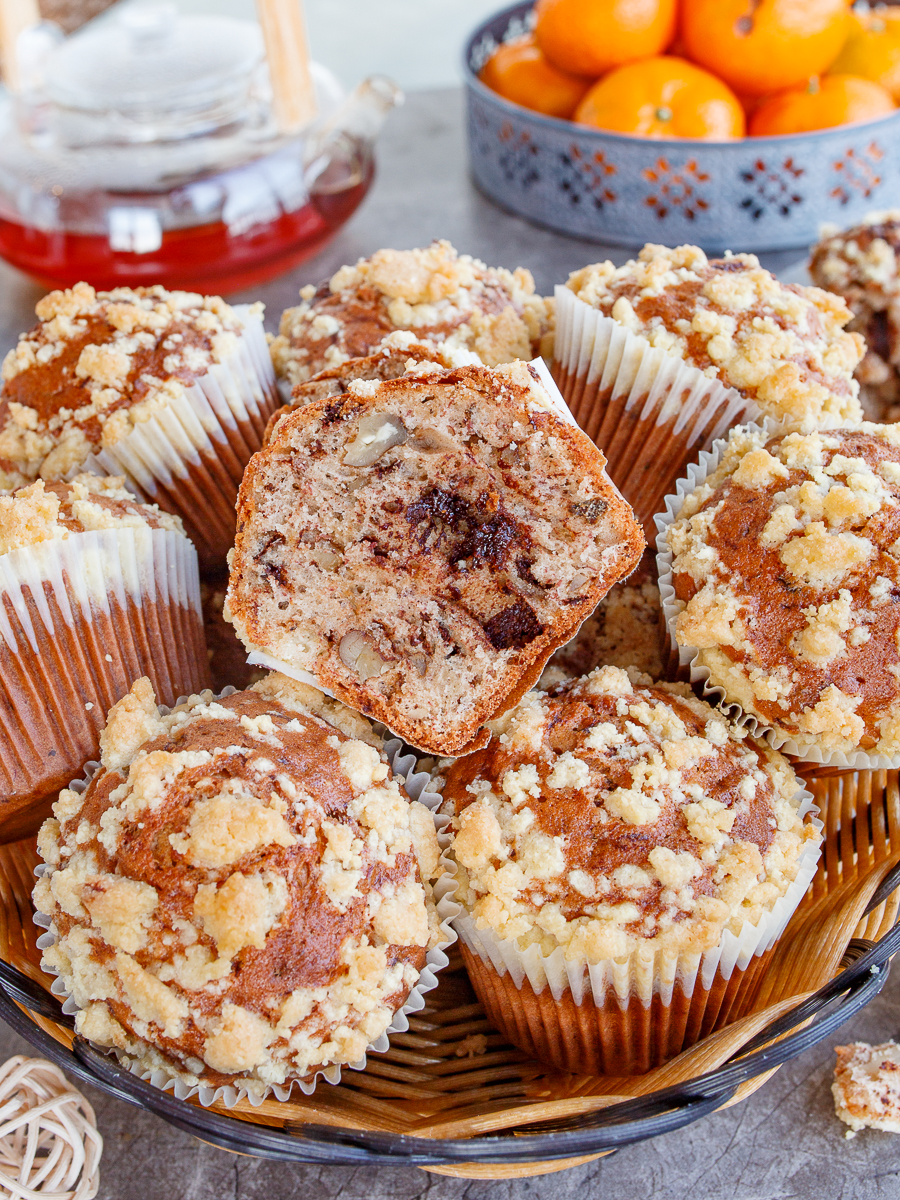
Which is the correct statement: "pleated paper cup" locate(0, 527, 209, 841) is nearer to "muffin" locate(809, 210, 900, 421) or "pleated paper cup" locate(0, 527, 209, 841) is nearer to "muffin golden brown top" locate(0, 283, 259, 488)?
"muffin golden brown top" locate(0, 283, 259, 488)

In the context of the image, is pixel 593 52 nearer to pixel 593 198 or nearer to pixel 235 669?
pixel 593 198

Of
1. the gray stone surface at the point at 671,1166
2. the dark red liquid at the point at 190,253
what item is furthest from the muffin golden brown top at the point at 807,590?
the dark red liquid at the point at 190,253

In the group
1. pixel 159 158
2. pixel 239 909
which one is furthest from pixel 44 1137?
pixel 159 158

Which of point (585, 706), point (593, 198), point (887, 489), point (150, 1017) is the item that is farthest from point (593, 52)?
point (150, 1017)

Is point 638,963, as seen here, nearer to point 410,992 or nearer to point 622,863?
point 622,863

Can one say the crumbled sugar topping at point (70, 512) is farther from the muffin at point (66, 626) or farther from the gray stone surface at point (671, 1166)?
the gray stone surface at point (671, 1166)
